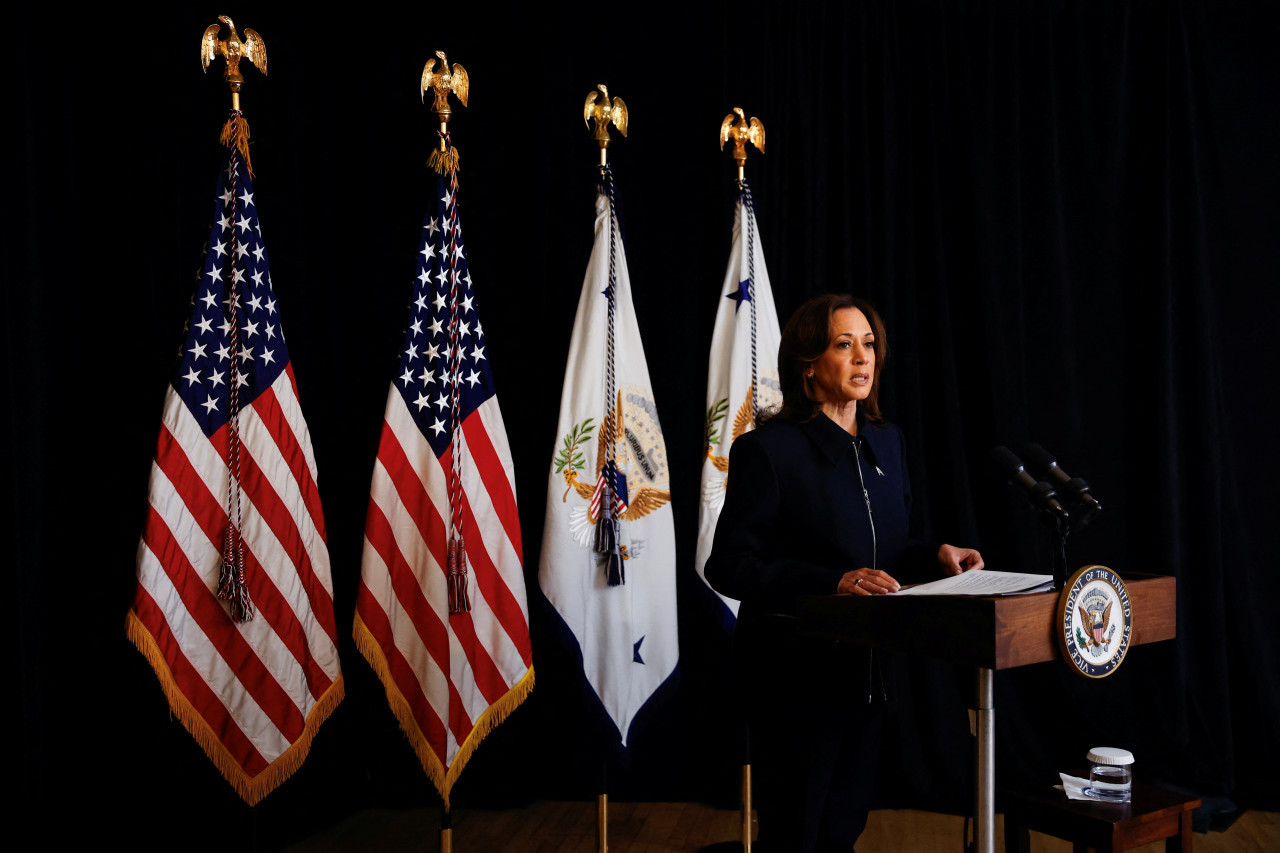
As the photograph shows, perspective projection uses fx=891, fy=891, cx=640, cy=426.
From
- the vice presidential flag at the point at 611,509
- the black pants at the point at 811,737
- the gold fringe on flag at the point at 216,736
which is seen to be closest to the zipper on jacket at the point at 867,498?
the black pants at the point at 811,737

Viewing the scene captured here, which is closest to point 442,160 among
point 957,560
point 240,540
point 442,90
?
point 442,90

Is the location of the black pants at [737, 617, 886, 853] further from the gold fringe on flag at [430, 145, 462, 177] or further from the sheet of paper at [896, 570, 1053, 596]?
the gold fringe on flag at [430, 145, 462, 177]

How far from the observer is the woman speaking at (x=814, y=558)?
168 cm

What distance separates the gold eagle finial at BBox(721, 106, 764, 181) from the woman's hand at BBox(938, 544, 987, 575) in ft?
5.92

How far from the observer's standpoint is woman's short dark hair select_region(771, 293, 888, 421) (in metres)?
1.92

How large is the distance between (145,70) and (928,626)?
265 cm

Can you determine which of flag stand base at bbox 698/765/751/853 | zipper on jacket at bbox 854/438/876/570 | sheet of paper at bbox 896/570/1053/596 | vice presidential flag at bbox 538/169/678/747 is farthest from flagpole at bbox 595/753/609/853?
sheet of paper at bbox 896/570/1053/596

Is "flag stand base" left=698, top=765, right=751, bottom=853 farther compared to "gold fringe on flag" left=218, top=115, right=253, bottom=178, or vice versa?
"flag stand base" left=698, top=765, right=751, bottom=853

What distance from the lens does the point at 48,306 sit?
238 centimetres

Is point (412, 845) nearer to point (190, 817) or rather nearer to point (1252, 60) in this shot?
point (190, 817)

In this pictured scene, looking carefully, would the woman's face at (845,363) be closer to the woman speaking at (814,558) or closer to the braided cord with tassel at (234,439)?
the woman speaking at (814,558)

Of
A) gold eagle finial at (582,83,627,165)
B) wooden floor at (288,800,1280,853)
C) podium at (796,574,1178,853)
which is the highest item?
gold eagle finial at (582,83,627,165)

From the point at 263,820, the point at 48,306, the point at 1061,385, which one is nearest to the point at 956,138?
the point at 1061,385

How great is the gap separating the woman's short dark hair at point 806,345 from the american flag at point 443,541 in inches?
44.1
